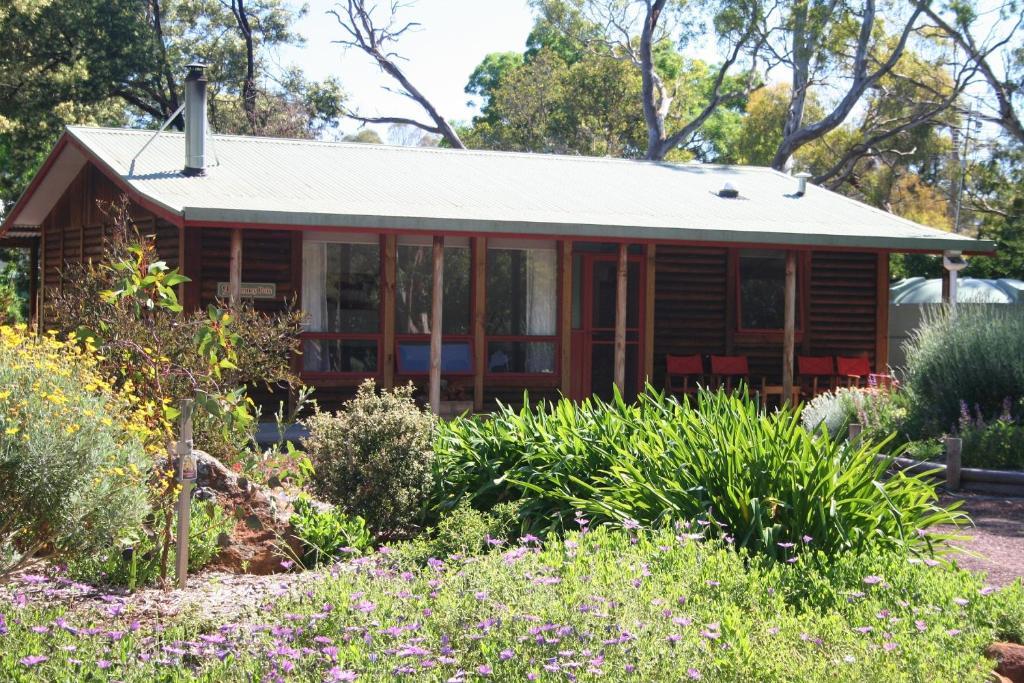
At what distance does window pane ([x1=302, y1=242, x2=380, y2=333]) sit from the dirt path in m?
7.76

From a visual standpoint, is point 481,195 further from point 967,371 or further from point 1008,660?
point 1008,660

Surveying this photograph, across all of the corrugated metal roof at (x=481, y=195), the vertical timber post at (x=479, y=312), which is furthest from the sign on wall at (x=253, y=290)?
the vertical timber post at (x=479, y=312)

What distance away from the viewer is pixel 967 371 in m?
11.8

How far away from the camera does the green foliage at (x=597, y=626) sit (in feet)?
14.0

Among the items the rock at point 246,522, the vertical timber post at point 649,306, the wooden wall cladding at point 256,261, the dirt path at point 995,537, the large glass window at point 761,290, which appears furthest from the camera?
the large glass window at point 761,290

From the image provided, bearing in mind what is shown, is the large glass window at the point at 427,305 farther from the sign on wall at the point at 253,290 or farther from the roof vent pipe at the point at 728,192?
the roof vent pipe at the point at 728,192

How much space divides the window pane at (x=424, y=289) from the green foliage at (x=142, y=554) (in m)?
8.61

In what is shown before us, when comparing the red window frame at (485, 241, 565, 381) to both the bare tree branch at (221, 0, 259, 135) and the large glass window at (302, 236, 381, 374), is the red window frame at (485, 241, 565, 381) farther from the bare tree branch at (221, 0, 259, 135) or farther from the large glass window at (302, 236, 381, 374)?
the bare tree branch at (221, 0, 259, 135)

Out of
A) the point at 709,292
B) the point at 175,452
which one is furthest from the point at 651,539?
the point at 709,292

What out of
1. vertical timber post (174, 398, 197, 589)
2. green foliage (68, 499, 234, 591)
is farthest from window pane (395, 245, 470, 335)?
vertical timber post (174, 398, 197, 589)

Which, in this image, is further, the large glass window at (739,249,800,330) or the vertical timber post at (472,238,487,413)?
the large glass window at (739,249,800,330)

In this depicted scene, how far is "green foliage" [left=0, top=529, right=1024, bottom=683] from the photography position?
426cm

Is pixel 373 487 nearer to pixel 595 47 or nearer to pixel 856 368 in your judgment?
Result: pixel 856 368

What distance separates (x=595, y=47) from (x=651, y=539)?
32.6 m
